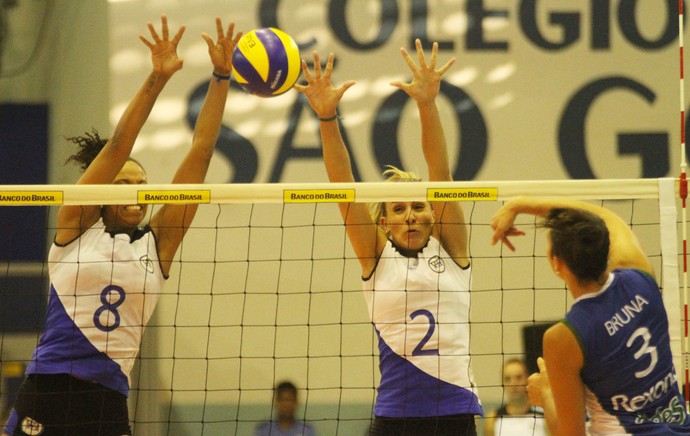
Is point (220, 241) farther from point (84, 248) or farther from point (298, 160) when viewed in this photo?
point (84, 248)

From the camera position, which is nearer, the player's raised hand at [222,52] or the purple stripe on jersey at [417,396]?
the purple stripe on jersey at [417,396]

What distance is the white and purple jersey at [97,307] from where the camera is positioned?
14.0ft

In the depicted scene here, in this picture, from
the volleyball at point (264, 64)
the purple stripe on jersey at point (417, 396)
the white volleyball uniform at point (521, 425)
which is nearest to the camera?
the purple stripe on jersey at point (417, 396)

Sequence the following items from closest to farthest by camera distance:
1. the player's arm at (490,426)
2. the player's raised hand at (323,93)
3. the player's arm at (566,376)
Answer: the player's arm at (566,376), the player's raised hand at (323,93), the player's arm at (490,426)

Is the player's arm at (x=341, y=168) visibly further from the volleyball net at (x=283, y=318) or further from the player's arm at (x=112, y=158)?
the volleyball net at (x=283, y=318)

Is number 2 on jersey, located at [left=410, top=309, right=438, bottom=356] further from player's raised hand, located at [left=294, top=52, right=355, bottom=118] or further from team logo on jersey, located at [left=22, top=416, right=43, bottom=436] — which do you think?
team logo on jersey, located at [left=22, top=416, right=43, bottom=436]

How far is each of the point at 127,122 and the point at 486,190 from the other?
1733mm

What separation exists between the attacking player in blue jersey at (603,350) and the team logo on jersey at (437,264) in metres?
1.20

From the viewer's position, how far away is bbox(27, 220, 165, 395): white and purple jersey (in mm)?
4277

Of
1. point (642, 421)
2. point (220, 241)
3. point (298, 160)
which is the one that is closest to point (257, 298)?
point (220, 241)

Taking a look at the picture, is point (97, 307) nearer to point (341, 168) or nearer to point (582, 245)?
point (341, 168)

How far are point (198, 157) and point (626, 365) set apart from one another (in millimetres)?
2420

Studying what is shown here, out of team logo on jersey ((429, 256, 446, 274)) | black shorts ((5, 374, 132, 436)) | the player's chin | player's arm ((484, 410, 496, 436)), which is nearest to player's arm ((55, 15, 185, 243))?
the player's chin

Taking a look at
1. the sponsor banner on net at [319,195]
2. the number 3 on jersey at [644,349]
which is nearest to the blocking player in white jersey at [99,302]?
the sponsor banner on net at [319,195]
